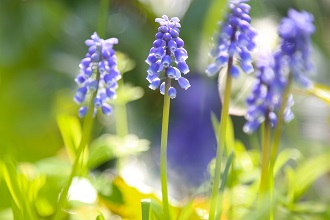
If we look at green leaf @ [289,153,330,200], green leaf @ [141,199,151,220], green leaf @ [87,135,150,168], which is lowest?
green leaf @ [289,153,330,200]

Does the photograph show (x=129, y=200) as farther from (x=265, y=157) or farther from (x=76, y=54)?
(x=76, y=54)

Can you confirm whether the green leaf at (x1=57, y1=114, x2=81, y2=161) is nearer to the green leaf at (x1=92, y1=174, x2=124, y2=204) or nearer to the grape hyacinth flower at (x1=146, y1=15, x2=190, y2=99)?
the green leaf at (x1=92, y1=174, x2=124, y2=204)

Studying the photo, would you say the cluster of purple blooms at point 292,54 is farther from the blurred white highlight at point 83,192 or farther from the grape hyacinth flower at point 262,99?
the blurred white highlight at point 83,192

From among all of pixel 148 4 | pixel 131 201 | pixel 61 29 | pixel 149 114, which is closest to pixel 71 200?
pixel 131 201

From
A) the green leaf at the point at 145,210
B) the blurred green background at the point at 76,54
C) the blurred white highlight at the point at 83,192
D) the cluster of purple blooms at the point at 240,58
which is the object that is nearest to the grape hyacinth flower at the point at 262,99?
the cluster of purple blooms at the point at 240,58

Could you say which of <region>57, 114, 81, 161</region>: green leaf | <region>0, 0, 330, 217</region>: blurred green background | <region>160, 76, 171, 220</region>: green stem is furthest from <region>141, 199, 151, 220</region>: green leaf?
<region>0, 0, 330, 217</region>: blurred green background

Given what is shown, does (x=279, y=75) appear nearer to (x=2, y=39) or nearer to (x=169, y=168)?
(x=169, y=168)
